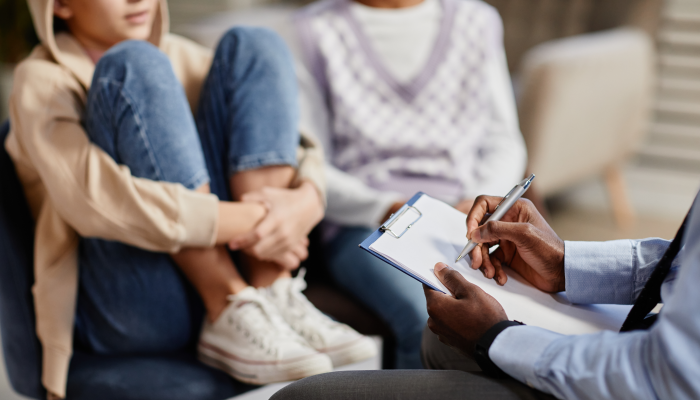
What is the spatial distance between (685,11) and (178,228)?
2.19m

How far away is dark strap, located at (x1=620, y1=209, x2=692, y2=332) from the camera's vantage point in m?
0.55

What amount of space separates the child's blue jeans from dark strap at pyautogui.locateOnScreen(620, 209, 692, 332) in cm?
51

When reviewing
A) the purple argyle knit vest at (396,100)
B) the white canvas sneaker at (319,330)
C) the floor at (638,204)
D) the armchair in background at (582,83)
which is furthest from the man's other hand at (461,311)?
the floor at (638,204)

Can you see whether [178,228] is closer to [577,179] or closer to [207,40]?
[207,40]

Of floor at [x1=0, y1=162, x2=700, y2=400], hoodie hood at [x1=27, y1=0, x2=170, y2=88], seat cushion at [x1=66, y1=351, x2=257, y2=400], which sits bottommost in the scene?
floor at [x1=0, y1=162, x2=700, y2=400]

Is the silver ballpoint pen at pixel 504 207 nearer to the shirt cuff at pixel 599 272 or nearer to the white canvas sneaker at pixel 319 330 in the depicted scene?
the shirt cuff at pixel 599 272

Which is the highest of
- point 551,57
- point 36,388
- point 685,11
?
point 685,11

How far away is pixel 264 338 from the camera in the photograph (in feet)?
2.56

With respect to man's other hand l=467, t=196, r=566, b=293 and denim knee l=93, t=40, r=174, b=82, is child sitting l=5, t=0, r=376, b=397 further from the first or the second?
man's other hand l=467, t=196, r=566, b=293

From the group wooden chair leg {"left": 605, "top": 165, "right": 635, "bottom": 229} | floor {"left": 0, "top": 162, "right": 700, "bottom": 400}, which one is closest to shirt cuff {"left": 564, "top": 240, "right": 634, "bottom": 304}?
floor {"left": 0, "top": 162, "right": 700, "bottom": 400}

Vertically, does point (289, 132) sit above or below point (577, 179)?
above

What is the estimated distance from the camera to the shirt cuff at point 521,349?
21.0 inches

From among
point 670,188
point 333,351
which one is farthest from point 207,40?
point 670,188

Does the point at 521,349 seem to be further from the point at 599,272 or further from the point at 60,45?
A: the point at 60,45
